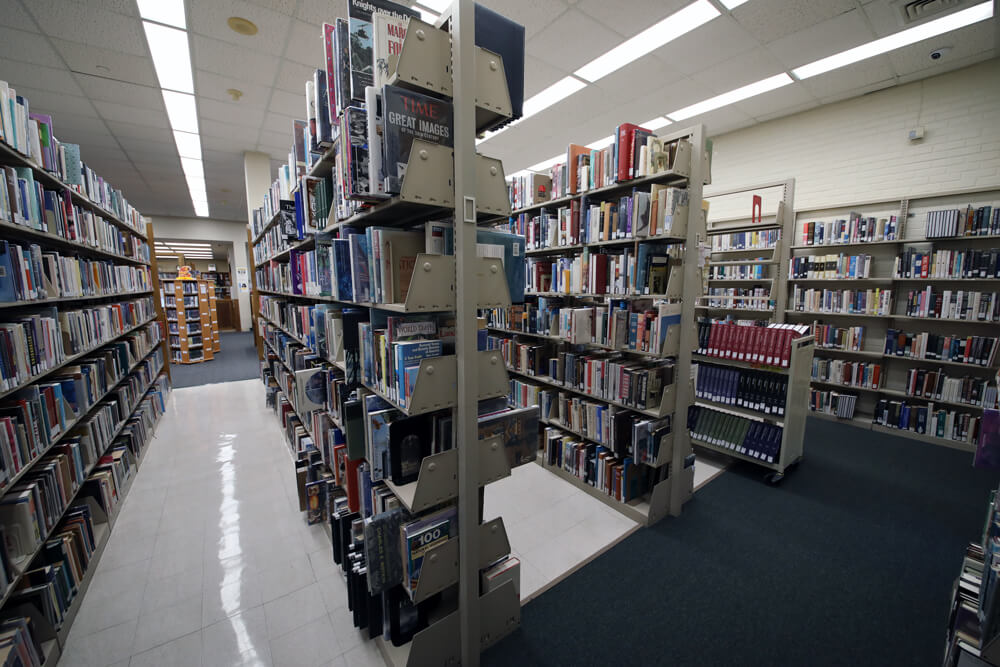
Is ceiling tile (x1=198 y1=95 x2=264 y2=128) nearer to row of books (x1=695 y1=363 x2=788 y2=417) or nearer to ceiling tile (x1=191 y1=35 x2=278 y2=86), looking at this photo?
ceiling tile (x1=191 y1=35 x2=278 y2=86)

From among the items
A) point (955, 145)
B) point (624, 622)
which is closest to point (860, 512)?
point (624, 622)

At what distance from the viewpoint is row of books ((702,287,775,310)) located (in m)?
4.68

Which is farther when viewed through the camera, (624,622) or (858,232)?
(858,232)

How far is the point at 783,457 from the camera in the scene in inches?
119

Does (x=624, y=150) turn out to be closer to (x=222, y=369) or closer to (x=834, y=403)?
(x=834, y=403)

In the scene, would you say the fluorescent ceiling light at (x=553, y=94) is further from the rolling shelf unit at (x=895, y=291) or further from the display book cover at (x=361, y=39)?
the rolling shelf unit at (x=895, y=291)

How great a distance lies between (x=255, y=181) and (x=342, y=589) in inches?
252

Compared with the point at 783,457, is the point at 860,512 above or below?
below

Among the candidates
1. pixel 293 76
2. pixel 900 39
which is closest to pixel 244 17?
pixel 293 76

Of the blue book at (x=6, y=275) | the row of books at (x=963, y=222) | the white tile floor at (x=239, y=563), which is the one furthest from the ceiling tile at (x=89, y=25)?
the row of books at (x=963, y=222)

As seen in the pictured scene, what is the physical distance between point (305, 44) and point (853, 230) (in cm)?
596

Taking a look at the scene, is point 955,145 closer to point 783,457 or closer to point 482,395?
point 783,457

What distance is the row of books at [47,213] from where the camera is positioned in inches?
70.5

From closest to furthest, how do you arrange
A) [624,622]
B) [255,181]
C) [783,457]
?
[624,622]
[783,457]
[255,181]
